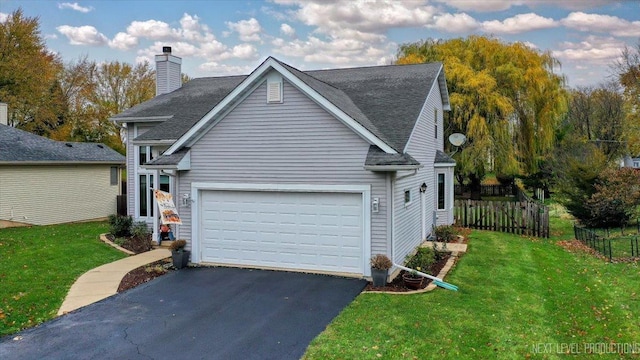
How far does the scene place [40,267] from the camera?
10.8 metres

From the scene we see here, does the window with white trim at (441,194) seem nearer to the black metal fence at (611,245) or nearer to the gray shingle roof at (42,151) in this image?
the black metal fence at (611,245)

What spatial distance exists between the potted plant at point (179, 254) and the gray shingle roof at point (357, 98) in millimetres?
3171

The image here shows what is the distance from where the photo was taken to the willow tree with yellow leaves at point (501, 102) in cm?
2462

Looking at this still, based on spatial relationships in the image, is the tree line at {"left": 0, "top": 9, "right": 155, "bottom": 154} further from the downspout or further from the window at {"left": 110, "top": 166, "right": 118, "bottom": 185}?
the downspout

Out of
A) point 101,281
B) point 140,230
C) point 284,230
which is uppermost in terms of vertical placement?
point 284,230

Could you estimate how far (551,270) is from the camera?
1128 cm

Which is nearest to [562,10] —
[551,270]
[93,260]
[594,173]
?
[594,173]

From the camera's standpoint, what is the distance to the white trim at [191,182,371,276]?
1000 centimetres

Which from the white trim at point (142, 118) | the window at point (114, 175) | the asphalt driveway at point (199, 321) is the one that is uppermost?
the white trim at point (142, 118)

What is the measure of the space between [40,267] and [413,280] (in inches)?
365

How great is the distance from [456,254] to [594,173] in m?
10.2

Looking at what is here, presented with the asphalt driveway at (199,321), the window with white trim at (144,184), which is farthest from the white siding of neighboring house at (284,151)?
the window with white trim at (144,184)

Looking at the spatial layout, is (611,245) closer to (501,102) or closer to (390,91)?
(390,91)

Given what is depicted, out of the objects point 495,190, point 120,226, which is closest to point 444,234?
point 120,226
